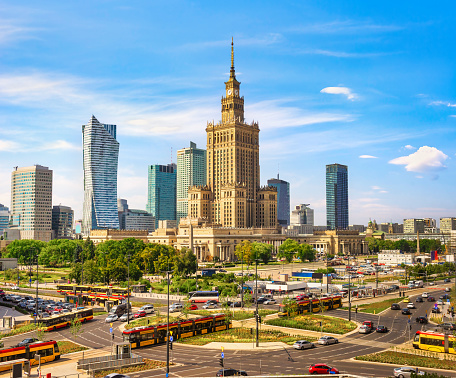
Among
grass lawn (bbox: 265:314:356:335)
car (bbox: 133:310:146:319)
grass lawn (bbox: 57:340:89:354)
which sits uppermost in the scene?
car (bbox: 133:310:146:319)

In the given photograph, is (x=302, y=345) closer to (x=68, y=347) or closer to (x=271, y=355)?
(x=271, y=355)

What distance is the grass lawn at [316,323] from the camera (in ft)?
249

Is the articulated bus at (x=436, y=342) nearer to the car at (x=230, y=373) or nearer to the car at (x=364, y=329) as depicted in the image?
the car at (x=364, y=329)

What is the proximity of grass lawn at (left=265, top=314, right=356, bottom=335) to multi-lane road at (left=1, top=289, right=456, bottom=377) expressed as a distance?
4043mm

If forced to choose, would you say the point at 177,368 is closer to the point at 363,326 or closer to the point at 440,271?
the point at 363,326

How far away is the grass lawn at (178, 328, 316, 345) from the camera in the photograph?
224 feet

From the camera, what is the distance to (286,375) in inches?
1890

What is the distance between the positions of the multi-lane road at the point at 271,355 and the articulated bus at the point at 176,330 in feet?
4.91

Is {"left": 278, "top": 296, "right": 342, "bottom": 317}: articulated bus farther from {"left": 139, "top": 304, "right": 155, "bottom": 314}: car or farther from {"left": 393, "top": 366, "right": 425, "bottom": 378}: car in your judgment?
{"left": 393, "top": 366, "right": 425, "bottom": 378}: car

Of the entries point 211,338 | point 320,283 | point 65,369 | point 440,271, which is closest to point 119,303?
point 211,338

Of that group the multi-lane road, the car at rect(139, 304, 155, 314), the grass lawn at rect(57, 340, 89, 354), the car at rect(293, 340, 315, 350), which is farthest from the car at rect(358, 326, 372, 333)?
the grass lawn at rect(57, 340, 89, 354)

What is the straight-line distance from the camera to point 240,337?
70.6m

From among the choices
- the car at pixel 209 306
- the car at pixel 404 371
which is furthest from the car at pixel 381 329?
the car at pixel 209 306

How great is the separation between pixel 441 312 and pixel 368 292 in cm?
2951
